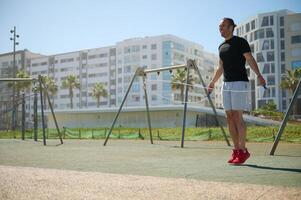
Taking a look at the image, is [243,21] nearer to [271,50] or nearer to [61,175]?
[271,50]

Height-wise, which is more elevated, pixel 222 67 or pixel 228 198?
pixel 222 67

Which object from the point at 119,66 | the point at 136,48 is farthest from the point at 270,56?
the point at 119,66

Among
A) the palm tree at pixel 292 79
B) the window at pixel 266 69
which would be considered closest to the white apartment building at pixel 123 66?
the window at pixel 266 69

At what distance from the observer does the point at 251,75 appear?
76812 mm

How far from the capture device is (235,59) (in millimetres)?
5480

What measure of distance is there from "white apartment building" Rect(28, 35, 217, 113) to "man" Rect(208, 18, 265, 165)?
84.7 meters

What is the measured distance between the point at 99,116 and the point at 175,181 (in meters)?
60.3

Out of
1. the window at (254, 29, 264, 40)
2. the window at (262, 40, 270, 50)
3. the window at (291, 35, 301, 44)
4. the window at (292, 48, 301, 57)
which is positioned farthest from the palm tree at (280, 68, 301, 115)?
the window at (254, 29, 264, 40)

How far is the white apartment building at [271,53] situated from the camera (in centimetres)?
7344

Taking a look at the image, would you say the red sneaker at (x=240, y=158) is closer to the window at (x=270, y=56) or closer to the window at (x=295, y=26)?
the window at (x=295, y=26)

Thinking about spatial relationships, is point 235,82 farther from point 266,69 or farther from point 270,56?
point 270,56

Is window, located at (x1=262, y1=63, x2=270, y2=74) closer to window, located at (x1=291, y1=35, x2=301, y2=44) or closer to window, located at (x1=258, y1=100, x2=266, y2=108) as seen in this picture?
window, located at (x1=258, y1=100, x2=266, y2=108)

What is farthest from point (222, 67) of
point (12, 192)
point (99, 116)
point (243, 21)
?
point (243, 21)

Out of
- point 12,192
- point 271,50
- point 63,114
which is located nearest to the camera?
point 12,192
